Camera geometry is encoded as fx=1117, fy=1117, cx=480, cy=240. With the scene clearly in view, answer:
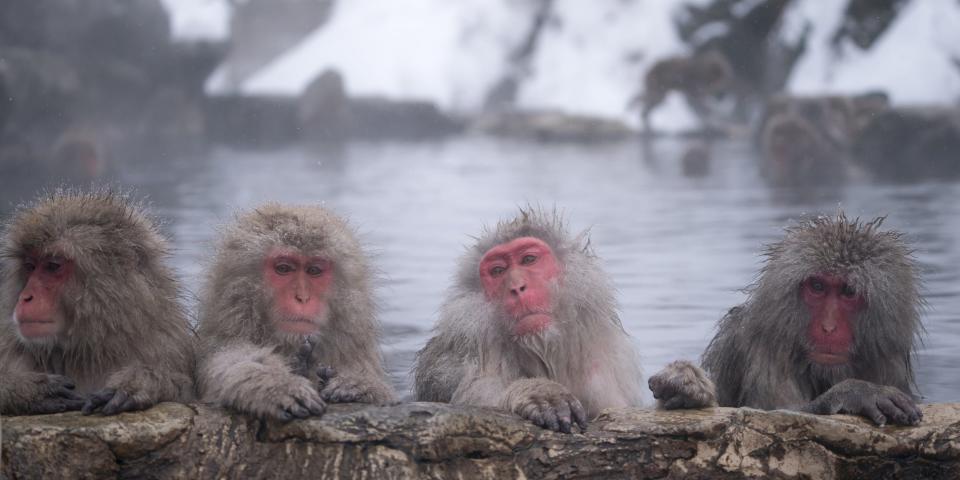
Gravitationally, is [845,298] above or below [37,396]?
above

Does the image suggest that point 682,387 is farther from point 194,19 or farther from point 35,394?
point 194,19

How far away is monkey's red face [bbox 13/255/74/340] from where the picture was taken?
12.3ft

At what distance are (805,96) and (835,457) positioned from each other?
3.24 meters

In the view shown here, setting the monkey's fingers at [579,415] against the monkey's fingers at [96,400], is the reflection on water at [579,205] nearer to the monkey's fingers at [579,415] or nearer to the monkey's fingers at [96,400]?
the monkey's fingers at [579,415]

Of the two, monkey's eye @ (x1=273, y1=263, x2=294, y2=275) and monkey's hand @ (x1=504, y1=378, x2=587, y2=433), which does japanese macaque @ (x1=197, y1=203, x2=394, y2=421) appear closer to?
monkey's eye @ (x1=273, y1=263, x2=294, y2=275)

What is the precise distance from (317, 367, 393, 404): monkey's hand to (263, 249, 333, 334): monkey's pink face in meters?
0.21

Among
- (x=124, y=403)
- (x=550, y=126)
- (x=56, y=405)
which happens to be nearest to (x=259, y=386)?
(x=124, y=403)

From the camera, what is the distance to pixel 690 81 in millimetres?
6629

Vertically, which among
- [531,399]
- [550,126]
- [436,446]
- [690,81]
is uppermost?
[690,81]

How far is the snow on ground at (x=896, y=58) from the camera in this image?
6.34m

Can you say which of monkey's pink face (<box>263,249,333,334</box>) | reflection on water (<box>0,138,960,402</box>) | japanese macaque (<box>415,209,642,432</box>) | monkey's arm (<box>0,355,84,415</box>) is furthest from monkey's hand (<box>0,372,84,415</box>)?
reflection on water (<box>0,138,960,402</box>)

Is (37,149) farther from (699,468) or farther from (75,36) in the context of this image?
(699,468)

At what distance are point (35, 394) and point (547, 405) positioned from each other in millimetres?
1649

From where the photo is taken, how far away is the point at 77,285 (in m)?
3.81
